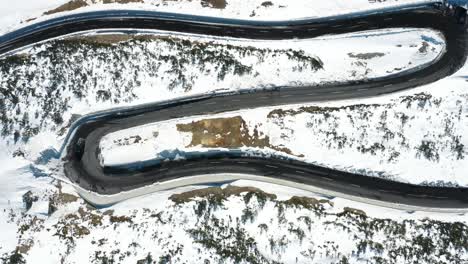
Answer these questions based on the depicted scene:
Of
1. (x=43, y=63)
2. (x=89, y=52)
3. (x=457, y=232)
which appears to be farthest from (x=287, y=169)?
(x=43, y=63)

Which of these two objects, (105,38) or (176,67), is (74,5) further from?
(176,67)

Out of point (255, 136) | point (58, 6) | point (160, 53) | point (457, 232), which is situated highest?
point (58, 6)

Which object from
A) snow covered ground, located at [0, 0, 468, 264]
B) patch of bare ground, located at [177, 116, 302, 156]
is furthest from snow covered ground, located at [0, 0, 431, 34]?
patch of bare ground, located at [177, 116, 302, 156]

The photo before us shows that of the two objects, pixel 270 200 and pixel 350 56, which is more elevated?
pixel 350 56

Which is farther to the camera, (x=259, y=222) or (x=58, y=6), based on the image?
(x=58, y=6)

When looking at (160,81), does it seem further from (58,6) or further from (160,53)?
(58,6)

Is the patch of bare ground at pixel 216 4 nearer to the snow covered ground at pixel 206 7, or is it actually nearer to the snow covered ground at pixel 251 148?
the snow covered ground at pixel 206 7
